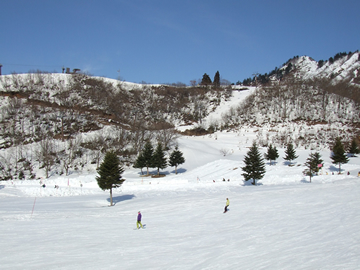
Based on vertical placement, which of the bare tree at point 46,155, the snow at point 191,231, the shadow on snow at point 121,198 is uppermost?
the bare tree at point 46,155

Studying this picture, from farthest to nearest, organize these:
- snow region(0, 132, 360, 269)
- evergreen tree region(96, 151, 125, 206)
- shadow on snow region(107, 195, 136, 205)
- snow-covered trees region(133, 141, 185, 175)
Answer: snow-covered trees region(133, 141, 185, 175) < shadow on snow region(107, 195, 136, 205) < evergreen tree region(96, 151, 125, 206) < snow region(0, 132, 360, 269)

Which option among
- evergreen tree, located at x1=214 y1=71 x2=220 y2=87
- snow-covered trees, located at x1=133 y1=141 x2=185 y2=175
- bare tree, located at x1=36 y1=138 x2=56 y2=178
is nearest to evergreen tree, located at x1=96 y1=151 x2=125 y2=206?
snow-covered trees, located at x1=133 y1=141 x2=185 y2=175

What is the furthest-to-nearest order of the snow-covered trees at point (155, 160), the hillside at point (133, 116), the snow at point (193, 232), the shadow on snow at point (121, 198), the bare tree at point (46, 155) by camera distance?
1. the hillside at point (133, 116)
2. the bare tree at point (46, 155)
3. the snow-covered trees at point (155, 160)
4. the shadow on snow at point (121, 198)
5. the snow at point (193, 232)

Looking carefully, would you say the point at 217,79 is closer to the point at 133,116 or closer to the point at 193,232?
the point at 133,116

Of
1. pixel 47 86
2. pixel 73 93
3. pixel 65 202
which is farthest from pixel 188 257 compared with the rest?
pixel 47 86

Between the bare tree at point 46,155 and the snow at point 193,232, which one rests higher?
the bare tree at point 46,155

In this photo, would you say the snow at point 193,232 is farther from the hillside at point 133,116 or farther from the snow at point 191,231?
the hillside at point 133,116

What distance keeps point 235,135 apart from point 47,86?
76.2 meters

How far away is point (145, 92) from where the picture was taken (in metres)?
116

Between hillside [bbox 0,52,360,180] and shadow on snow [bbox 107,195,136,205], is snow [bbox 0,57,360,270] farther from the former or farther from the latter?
hillside [bbox 0,52,360,180]

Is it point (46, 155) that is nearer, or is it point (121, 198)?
point (121, 198)

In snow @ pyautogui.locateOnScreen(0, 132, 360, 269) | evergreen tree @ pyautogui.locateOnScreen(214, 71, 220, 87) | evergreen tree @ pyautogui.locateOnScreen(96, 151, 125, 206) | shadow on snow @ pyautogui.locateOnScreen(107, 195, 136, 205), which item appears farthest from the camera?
evergreen tree @ pyautogui.locateOnScreen(214, 71, 220, 87)

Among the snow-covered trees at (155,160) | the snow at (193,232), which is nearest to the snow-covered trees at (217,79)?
the snow-covered trees at (155,160)

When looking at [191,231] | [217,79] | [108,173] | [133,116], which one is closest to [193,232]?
[191,231]
